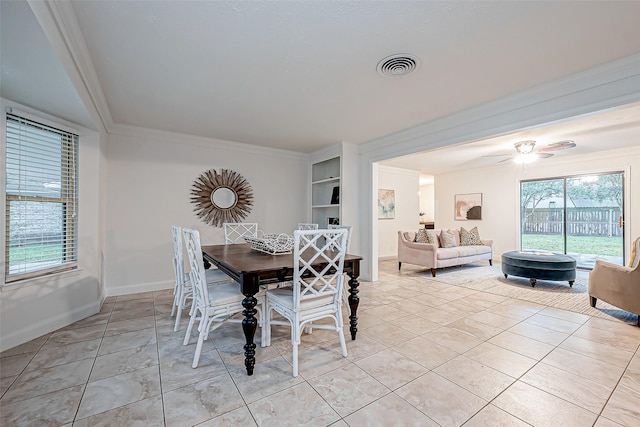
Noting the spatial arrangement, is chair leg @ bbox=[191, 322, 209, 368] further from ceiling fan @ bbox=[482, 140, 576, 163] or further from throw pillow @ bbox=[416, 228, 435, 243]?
ceiling fan @ bbox=[482, 140, 576, 163]

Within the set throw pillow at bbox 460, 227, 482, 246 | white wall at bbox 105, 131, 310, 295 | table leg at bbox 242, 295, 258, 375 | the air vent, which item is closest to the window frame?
white wall at bbox 105, 131, 310, 295

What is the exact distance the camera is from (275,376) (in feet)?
6.22

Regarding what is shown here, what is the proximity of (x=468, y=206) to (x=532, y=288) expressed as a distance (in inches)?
140

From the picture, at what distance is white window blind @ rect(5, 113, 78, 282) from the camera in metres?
2.38

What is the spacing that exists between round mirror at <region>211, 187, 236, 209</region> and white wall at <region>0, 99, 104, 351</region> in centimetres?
149

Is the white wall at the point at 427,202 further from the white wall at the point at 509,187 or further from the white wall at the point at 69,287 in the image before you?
the white wall at the point at 69,287

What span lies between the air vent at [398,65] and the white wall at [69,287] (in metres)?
3.21

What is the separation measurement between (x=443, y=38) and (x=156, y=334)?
3459 mm

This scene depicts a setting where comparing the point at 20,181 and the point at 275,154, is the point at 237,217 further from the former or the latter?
the point at 20,181

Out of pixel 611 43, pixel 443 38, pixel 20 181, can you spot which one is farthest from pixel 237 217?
pixel 611 43

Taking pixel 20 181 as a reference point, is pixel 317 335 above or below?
below

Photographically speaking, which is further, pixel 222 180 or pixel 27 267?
pixel 222 180

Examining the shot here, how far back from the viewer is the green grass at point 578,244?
541cm

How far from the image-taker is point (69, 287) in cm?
284
